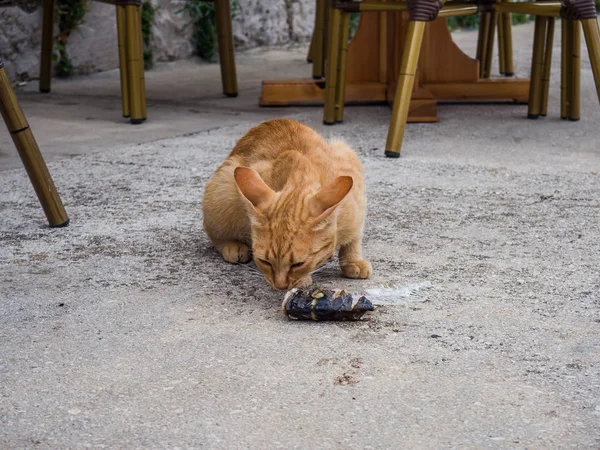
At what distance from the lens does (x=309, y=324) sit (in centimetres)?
199

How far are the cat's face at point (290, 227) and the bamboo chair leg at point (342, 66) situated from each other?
2.26m

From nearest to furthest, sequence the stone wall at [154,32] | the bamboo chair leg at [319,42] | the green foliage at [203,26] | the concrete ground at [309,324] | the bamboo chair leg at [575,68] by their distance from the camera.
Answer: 1. the concrete ground at [309,324]
2. the bamboo chair leg at [575,68]
3. the stone wall at [154,32]
4. the bamboo chair leg at [319,42]
5. the green foliage at [203,26]

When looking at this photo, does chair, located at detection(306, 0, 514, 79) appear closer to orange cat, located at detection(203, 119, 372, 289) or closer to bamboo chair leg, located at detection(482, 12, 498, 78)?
bamboo chair leg, located at detection(482, 12, 498, 78)

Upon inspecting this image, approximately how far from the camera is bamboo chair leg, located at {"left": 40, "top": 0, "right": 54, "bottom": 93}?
203 inches

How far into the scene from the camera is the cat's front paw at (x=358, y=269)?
2.27m

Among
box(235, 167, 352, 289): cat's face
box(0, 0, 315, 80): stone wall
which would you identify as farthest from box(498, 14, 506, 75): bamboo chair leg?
box(235, 167, 352, 289): cat's face

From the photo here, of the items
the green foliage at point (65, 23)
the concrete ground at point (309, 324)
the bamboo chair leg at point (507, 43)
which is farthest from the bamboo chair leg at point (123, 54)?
the bamboo chair leg at point (507, 43)

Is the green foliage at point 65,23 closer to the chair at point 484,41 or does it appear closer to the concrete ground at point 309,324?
the chair at point 484,41

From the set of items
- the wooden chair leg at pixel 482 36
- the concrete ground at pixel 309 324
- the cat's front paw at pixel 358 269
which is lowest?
the concrete ground at pixel 309 324

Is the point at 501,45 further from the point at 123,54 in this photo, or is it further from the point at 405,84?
the point at 123,54

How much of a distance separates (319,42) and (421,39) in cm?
216

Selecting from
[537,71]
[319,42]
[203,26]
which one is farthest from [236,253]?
[203,26]

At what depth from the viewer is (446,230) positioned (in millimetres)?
2688

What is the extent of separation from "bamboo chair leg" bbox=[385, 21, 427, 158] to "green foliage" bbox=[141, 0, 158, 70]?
9.90ft
